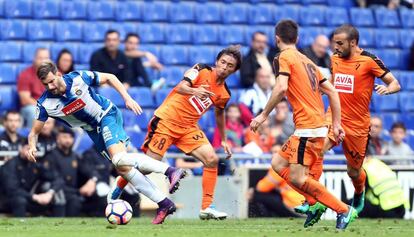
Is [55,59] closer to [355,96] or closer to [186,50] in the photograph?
[186,50]

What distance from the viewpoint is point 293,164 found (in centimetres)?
1187

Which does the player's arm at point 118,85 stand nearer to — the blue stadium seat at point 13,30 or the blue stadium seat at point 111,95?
the blue stadium seat at point 111,95

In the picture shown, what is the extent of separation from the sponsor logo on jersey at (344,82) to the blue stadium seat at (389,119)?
7.18 metres

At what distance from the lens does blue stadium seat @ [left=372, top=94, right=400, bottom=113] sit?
2089cm

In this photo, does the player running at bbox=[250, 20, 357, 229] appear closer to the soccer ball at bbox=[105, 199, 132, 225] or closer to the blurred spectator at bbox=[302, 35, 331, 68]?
the soccer ball at bbox=[105, 199, 132, 225]

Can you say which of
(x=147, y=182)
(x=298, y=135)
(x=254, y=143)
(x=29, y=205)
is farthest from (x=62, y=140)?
(x=298, y=135)

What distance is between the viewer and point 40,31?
19547mm

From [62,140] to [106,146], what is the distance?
11.3 feet

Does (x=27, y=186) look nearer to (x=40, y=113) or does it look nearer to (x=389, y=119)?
(x=40, y=113)

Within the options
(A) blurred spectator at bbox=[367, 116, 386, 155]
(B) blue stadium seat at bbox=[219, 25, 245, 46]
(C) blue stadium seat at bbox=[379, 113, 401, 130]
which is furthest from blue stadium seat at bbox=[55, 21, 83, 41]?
(C) blue stadium seat at bbox=[379, 113, 401, 130]

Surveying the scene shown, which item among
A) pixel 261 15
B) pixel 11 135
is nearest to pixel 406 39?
pixel 261 15

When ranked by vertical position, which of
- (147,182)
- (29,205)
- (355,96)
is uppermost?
(355,96)

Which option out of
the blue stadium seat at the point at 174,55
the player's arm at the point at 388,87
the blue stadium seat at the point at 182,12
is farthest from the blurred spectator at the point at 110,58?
the player's arm at the point at 388,87

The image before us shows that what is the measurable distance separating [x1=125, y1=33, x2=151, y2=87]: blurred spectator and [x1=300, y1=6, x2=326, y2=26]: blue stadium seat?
3.96 m
